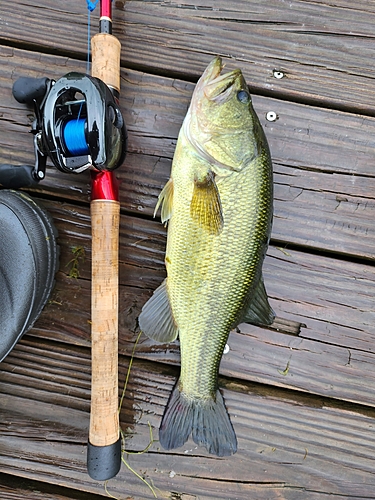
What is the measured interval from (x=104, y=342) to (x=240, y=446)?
79 centimetres

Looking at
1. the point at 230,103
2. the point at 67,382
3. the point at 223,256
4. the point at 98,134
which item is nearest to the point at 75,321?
the point at 67,382

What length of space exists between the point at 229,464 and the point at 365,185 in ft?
4.40

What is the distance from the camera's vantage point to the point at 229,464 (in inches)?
69.1

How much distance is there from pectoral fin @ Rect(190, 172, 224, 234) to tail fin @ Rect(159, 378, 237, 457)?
2.20 ft

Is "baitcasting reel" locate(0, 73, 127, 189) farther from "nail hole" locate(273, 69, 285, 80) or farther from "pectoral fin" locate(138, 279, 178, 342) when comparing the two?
"nail hole" locate(273, 69, 285, 80)

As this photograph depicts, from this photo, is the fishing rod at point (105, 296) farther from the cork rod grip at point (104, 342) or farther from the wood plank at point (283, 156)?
the wood plank at point (283, 156)

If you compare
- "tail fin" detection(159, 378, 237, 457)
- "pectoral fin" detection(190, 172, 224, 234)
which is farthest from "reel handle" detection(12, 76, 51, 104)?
"tail fin" detection(159, 378, 237, 457)

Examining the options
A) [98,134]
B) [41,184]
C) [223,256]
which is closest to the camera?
[98,134]

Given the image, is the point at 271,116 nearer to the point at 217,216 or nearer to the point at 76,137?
the point at 217,216

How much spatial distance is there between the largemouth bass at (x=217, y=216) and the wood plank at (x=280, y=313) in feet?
0.76

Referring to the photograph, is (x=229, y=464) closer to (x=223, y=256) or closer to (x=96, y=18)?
(x=223, y=256)

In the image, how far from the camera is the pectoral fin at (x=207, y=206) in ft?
4.47

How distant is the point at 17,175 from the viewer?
1442 millimetres

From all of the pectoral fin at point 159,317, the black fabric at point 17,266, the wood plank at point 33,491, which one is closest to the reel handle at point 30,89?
the black fabric at point 17,266
